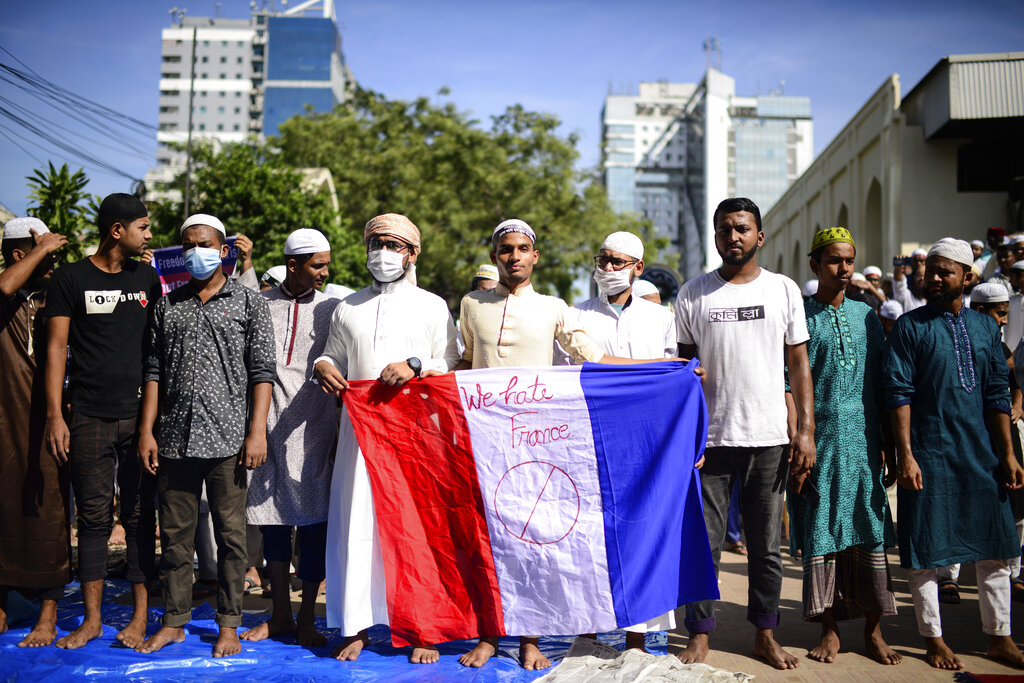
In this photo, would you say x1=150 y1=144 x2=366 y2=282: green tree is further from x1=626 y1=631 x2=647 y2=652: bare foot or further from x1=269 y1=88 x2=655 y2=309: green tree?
x1=626 y1=631 x2=647 y2=652: bare foot

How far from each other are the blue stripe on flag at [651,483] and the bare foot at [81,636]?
9.38ft

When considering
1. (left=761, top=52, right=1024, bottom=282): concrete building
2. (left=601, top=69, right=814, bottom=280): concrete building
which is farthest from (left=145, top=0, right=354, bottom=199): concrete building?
(left=761, top=52, right=1024, bottom=282): concrete building

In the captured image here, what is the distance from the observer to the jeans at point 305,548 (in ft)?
15.6

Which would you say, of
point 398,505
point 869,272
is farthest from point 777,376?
point 869,272

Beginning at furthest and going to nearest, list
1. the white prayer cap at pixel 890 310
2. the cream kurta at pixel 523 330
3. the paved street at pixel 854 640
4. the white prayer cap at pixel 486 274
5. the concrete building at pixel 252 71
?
1. the concrete building at pixel 252 71
2. the white prayer cap at pixel 890 310
3. the white prayer cap at pixel 486 274
4. the cream kurta at pixel 523 330
5. the paved street at pixel 854 640

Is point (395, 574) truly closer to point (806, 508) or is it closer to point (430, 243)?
point (806, 508)

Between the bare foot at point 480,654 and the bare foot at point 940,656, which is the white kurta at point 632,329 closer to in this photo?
the bare foot at point 480,654

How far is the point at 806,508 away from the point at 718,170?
93.7m

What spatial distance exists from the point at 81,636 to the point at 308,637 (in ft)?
3.96

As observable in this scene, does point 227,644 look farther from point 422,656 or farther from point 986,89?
point 986,89

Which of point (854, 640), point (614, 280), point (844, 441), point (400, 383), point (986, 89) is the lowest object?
point (854, 640)

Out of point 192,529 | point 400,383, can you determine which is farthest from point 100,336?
point 400,383

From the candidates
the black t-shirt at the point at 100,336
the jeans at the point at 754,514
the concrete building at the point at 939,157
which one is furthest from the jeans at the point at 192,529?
the concrete building at the point at 939,157

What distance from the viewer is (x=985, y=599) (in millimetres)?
4473
